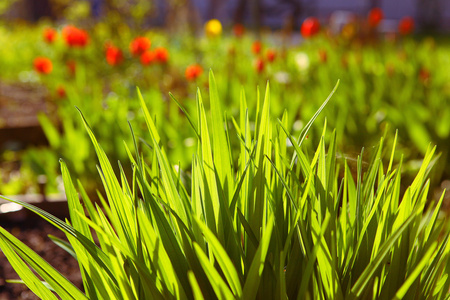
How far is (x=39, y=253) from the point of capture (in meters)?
1.77

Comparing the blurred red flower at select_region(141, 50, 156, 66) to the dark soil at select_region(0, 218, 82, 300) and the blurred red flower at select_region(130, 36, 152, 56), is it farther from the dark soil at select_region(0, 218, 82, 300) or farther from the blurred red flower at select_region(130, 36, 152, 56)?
the dark soil at select_region(0, 218, 82, 300)

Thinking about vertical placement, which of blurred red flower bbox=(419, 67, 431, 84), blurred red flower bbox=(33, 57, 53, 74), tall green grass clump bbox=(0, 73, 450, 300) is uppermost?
tall green grass clump bbox=(0, 73, 450, 300)

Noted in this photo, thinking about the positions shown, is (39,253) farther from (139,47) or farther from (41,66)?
(139,47)

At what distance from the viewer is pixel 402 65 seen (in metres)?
3.66

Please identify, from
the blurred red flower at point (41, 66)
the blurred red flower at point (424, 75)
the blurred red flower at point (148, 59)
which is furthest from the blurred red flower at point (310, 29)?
the blurred red flower at point (41, 66)

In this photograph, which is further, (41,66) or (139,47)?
(139,47)

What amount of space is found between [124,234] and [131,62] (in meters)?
4.06

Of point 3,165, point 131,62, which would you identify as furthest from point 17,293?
point 131,62

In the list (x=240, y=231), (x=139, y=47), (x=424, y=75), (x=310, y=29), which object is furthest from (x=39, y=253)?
(x=310, y=29)

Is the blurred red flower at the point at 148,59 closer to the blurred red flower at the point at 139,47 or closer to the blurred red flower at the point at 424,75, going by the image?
the blurred red flower at the point at 139,47

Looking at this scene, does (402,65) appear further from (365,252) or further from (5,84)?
(5,84)

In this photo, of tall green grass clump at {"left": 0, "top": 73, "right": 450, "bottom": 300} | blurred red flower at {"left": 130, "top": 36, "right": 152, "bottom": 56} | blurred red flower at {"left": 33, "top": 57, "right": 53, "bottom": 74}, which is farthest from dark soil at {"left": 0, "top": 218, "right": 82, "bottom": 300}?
blurred red flower at {"left": 130, "top": 36, "right": 152, "bottom": 56}

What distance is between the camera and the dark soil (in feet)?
4.96

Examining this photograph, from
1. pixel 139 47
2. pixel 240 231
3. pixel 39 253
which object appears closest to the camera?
pixel 240 231
